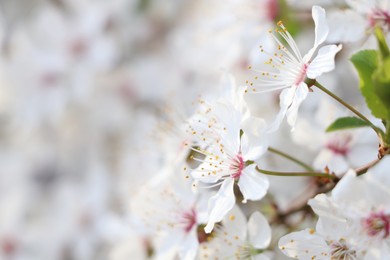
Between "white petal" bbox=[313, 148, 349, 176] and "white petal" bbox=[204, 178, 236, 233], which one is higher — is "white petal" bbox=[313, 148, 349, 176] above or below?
below

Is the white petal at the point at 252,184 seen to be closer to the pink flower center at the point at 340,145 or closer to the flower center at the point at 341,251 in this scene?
the flower center at the point at 341,251

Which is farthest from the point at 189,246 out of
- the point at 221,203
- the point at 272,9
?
the point at 272,9

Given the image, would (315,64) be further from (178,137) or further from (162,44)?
(162,44)

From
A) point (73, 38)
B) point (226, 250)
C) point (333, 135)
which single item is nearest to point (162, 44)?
point (73, 38)

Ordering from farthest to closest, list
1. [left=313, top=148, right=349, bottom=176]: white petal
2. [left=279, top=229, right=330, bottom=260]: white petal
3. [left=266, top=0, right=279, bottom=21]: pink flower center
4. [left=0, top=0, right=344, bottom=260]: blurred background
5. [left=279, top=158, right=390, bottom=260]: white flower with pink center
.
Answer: [left=0, top=0, right=344, bottom=260]: blurred background
[left=266, top=0, right=279, bottom=21]: pink flower center
[left=313, top=148, right=349, bottom=176]: white petal
[left=279, top=229, right=330, bottom=260]: white petal
[left=279, top=158, right=390, bottom=260]: white flower with pink center

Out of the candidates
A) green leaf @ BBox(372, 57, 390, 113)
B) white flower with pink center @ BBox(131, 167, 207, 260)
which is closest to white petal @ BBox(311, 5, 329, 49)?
green leaf @ BBox(372, 57, 390, 113)

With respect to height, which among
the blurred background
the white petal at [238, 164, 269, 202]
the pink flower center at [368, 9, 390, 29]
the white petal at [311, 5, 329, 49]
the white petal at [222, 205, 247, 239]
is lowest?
the blurred background

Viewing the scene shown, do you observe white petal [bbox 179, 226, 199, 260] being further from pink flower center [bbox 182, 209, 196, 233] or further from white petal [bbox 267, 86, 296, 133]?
white petal [bbox 267, 86, 296, 133]

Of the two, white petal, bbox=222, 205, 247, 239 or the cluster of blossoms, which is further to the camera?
white petal, bbox=222, 205, 247, 239
